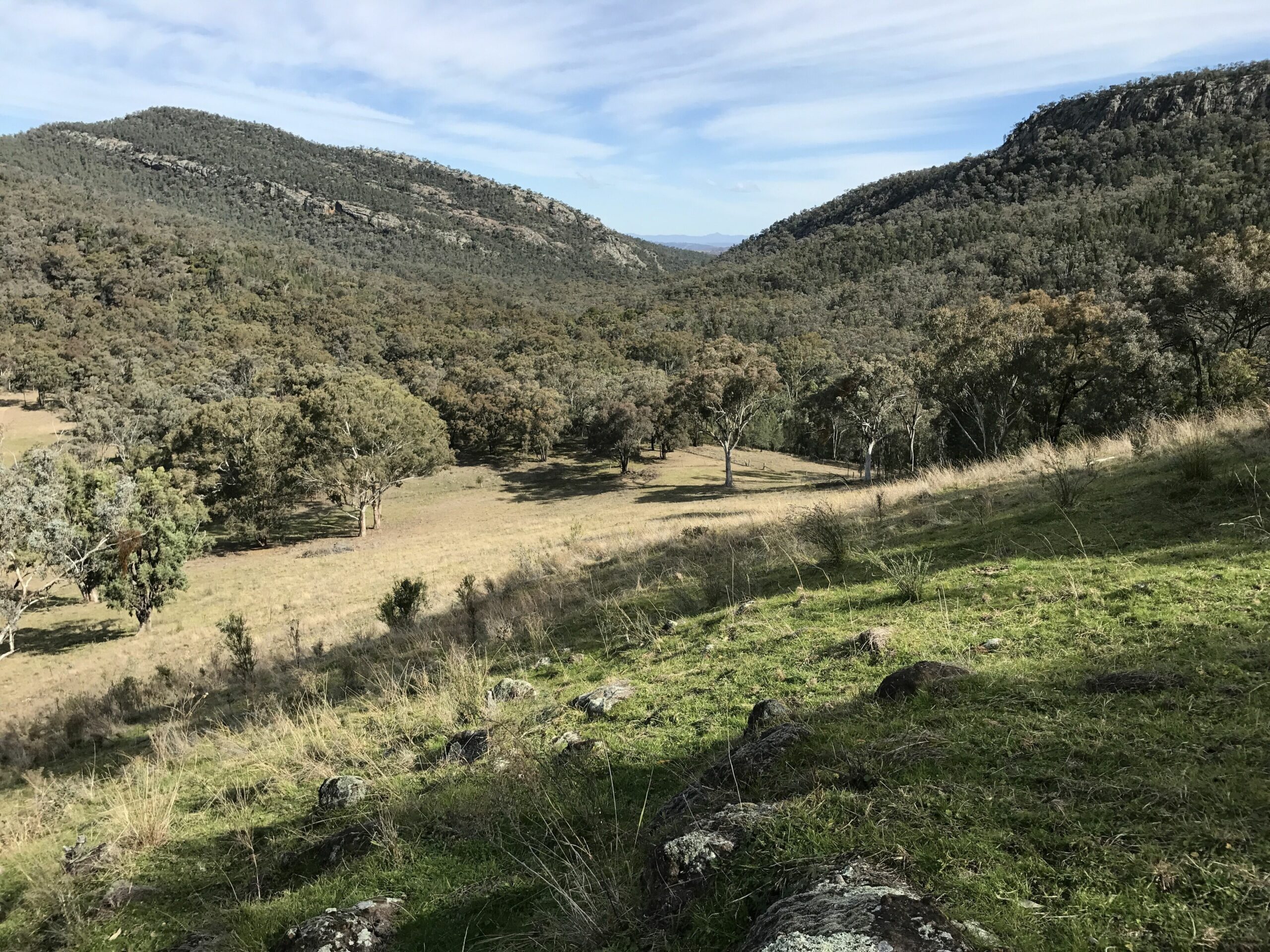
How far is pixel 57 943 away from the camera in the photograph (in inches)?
154

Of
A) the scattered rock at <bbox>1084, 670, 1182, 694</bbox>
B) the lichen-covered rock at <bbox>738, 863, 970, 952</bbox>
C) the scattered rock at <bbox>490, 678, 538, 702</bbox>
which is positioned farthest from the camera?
the scattered rock at <bbox>490, 678, 538, 702</bbox>

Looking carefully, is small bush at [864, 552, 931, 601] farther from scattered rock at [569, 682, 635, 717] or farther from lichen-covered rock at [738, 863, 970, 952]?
lichen-covered rock at [738, 863, 970, 952]

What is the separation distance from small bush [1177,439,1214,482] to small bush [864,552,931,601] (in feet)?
10.3

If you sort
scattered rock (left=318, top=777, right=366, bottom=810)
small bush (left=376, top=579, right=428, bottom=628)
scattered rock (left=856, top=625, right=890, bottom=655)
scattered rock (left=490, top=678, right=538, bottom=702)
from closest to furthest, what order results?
1. scattered rock (left=318, top=777, right=366, bottom=810)
2. scattered rock (left=856, top=625, right=890, bottom=655)
3. scattered rock (left=490, top=678, right=538, bottom=702)
4. small bush (left=376, top=579, right=428, bottom=628)

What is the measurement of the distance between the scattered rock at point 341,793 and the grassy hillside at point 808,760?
122 mm

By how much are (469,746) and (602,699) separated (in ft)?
4.06

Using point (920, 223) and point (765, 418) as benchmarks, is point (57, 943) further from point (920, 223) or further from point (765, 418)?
point (920, 223)

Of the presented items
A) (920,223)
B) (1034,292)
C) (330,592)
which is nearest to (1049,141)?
(920,223)

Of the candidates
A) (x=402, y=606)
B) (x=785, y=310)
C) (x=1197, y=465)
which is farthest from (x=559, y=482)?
(x=785, y=310)

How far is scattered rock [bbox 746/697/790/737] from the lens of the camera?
4.08 metres

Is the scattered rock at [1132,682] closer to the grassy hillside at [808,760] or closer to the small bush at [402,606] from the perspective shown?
the grassy hillside at [808,760]

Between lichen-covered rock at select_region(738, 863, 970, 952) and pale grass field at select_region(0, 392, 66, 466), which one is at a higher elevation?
pale grass field at select_region(0, 392, 66, 466)

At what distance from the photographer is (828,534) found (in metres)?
8.35

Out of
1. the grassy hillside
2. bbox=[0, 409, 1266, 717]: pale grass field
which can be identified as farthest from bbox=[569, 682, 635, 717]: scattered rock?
bbox=[0, 409, 1266, 717]: pale grass field
